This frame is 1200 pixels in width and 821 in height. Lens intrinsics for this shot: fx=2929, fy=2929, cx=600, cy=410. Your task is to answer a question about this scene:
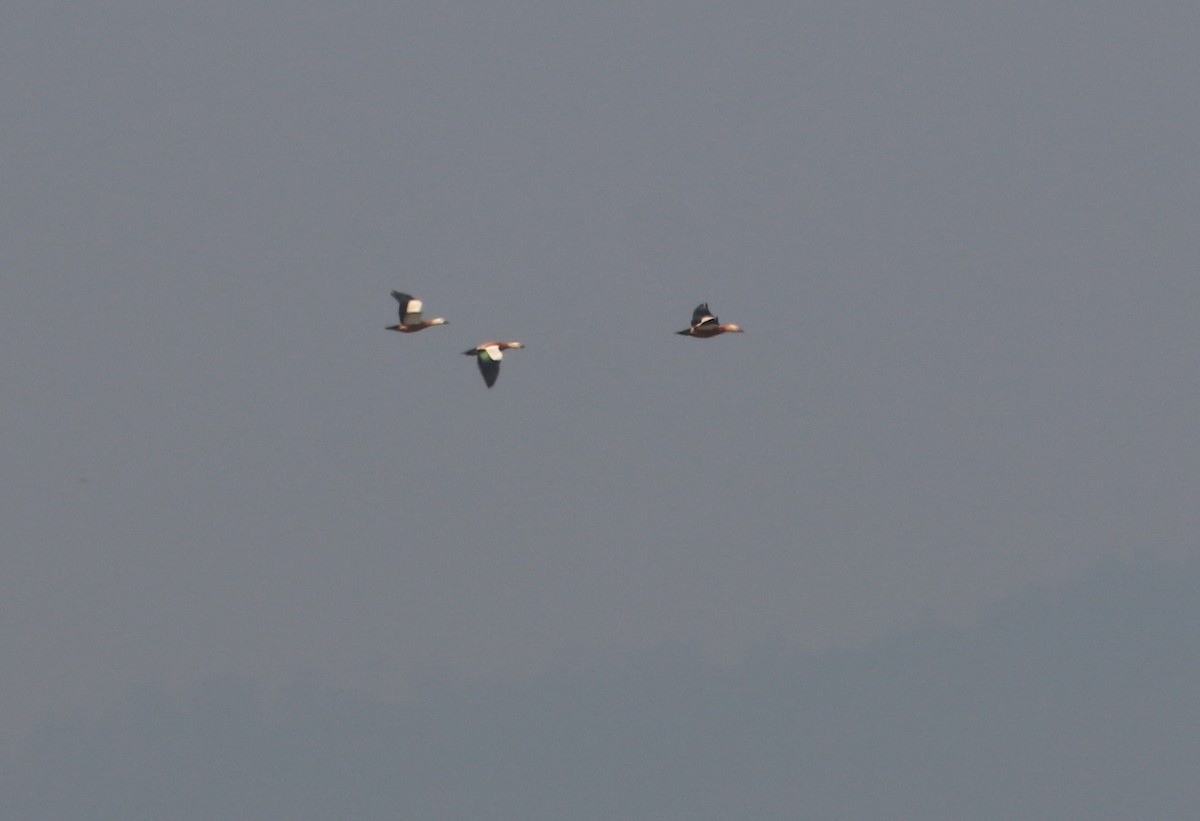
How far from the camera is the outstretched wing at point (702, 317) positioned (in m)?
185

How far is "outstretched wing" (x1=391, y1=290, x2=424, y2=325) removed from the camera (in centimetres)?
18812

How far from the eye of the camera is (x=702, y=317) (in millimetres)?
185125

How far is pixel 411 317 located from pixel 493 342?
6448 millimetres

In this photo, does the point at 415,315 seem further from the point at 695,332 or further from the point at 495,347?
the point at 695,332

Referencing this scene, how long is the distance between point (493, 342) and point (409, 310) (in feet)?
22.2

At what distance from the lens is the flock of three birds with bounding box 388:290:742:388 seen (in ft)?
601

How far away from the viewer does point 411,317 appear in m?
188

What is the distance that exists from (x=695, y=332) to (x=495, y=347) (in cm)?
1262

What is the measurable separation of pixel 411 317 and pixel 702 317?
1886 centimetres

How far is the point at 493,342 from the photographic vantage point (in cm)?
18512

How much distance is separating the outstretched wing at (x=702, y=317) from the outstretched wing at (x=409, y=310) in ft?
58.5

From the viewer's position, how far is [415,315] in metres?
188

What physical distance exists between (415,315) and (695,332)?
60.2ft

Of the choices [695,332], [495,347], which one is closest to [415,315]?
[495,347]
